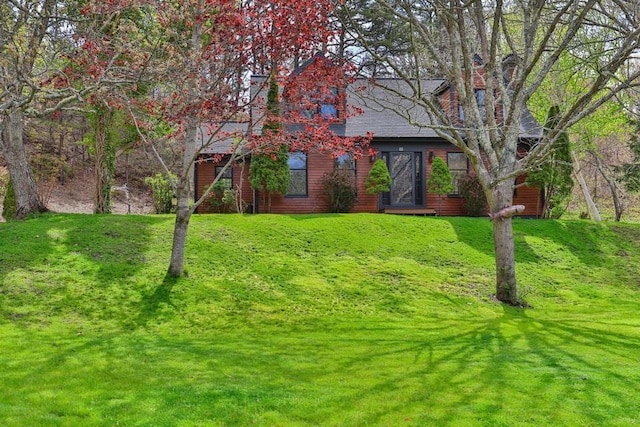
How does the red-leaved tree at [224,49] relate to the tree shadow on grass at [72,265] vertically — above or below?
above

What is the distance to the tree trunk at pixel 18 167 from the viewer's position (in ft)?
43.0

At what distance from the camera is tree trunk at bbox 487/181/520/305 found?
9.95 meters

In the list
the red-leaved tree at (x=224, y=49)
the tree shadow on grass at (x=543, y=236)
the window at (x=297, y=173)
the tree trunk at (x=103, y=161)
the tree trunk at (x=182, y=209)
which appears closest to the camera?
the red-leaved tree at (x=224, y=49)

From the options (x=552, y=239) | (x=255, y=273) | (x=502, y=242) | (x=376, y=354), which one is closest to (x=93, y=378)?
(x=376, y=354)

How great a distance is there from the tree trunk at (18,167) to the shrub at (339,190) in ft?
28.5

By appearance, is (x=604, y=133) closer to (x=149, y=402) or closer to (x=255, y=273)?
(x=255, y=273)

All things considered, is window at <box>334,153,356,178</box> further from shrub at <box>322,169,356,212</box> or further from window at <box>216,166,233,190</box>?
window at <box>216,166,233,190</box>

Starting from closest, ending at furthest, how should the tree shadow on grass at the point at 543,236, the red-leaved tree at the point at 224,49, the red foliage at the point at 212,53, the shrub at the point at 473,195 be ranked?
the red foliage at the point at 212,53 < the red-leaved tree at the point at 224,49 < the tree shadow on grass at the point at 543,236 < the shrub at the point at 473,195

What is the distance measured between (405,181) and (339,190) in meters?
2.91

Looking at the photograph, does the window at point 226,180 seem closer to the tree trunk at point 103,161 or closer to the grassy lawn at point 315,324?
the grassy lawn at point 315,324

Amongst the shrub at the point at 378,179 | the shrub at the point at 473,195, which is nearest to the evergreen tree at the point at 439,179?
the shrub at the point at 473,195

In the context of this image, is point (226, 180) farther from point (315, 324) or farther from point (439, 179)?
point (315, 324)

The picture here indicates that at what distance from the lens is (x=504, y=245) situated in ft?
32.7

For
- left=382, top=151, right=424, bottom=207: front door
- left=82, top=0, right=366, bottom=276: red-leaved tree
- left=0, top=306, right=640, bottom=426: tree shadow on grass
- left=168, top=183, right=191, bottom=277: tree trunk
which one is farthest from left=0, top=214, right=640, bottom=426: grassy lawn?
left=82, top=0, right=366, bottom=276: red-leaved tree
